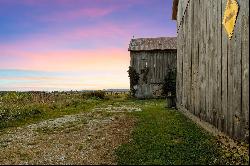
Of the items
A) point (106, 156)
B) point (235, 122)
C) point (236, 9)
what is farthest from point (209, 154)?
point (236, 9)

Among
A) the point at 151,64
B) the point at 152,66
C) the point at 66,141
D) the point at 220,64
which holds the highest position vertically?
the point at 151,64

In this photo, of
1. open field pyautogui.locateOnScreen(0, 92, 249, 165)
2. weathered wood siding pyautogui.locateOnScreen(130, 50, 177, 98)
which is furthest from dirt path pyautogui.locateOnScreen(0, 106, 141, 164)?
weathered wood siding pyautogui.locateOnScreen(130, 50, 177, 98)

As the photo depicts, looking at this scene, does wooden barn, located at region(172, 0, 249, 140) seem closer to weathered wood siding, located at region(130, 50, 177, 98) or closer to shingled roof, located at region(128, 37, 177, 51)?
weathered wood siding, located at region(130, 50, 177, 98)

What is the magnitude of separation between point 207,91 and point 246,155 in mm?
4931

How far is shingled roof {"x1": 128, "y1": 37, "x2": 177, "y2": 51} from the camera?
123ft

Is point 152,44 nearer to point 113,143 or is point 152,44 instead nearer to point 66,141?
point 66,141

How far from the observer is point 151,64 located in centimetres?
3762

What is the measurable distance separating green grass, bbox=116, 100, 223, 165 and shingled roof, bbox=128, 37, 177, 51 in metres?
23.9

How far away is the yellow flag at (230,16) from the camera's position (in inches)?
360

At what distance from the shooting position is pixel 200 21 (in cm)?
1428

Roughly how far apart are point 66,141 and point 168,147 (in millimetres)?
3300

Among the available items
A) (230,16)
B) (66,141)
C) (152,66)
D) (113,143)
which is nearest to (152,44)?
(152,66)

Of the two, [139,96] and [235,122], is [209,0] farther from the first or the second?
[139,96]

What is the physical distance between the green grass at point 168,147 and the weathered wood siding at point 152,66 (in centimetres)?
2319
